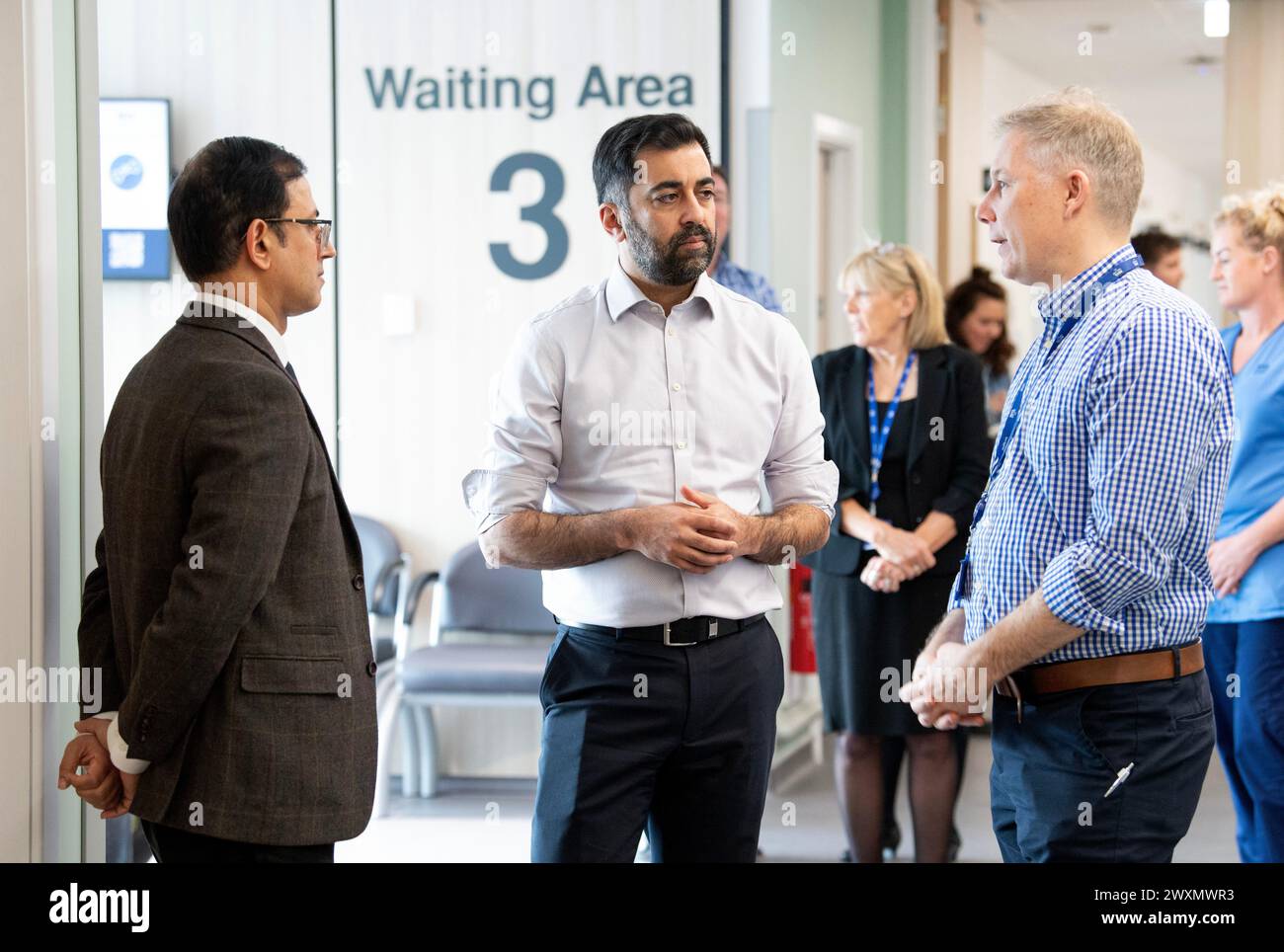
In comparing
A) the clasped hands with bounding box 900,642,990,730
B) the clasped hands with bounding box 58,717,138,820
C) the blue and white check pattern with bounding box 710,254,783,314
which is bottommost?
the clasped hands with bounding box 58,717,138,820

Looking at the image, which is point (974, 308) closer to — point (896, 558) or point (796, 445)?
point (896, 558)

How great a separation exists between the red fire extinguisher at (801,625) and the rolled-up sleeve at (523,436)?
280 cm

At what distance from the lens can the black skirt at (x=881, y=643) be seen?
139 inches

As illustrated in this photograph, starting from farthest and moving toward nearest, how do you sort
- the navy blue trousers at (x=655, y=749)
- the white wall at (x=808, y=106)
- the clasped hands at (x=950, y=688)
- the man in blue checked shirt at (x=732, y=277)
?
the white wall at (x=808, y=106)
the man in blue checked shirt at (x=732, y=277)
the navy blue trousers at (x=655, y=749)
the clasped hands at (x=950, y=688)

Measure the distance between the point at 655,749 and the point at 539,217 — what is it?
2.96 metres

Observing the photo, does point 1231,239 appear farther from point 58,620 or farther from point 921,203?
point 921,203

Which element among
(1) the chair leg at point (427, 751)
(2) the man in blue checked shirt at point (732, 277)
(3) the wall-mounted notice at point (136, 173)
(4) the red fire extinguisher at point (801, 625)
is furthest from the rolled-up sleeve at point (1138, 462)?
(3) the wall-mounted notice at point (136, 173)

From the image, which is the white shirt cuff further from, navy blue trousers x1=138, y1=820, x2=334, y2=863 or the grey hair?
the grey hair

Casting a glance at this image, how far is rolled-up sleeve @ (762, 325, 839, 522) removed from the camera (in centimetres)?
233

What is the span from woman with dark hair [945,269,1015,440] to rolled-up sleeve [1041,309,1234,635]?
11.8ft

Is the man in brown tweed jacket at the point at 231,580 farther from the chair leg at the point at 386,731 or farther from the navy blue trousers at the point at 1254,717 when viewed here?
the chair leg at the point at 386,731

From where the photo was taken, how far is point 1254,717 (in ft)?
9.77

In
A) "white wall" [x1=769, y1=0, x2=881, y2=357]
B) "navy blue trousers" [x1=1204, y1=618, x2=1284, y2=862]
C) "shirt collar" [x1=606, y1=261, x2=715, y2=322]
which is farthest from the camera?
"white wall" [x1=769, y1=0, x2=881, y2=357]

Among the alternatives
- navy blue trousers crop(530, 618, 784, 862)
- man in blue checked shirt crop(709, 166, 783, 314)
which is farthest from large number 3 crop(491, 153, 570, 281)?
navy blue trousers crop(530, 618, 784, 862)
